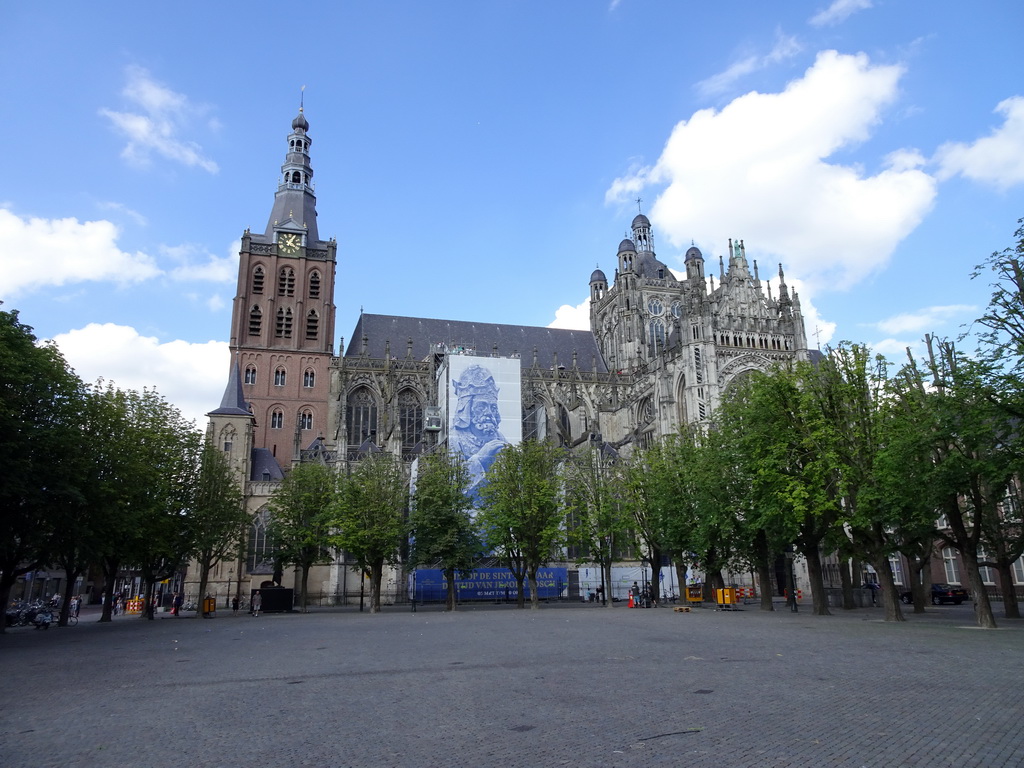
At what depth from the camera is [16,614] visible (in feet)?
118

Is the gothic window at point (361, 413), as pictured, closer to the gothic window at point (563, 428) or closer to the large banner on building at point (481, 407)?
the large banner on building at point (481, 407)

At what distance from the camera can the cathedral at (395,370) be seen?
5516 cm

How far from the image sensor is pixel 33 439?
23609mm

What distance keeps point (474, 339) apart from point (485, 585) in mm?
28786

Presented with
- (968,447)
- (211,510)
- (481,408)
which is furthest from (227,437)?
(968,447)

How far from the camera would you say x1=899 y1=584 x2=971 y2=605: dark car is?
40188mm

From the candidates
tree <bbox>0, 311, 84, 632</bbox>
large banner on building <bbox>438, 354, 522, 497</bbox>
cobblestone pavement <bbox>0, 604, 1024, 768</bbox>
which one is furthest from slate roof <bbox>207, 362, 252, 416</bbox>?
cobblestone pavement <bbox>0, 604, 1024, 768</bbox>

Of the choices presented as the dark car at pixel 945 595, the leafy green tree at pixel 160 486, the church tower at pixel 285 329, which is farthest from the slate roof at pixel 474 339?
the dark car at pixel 945 595

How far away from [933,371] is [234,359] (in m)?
52.4

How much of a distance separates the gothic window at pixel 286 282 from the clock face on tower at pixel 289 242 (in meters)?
1.70

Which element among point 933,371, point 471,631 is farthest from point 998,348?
point 471,631

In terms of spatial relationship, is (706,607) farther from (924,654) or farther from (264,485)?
(264,485)

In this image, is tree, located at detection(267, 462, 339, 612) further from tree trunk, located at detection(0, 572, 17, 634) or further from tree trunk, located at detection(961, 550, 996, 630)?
tree trunk, located at detection(961, 550, 996, 630)

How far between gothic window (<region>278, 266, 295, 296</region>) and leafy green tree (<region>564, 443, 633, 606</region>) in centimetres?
3199
